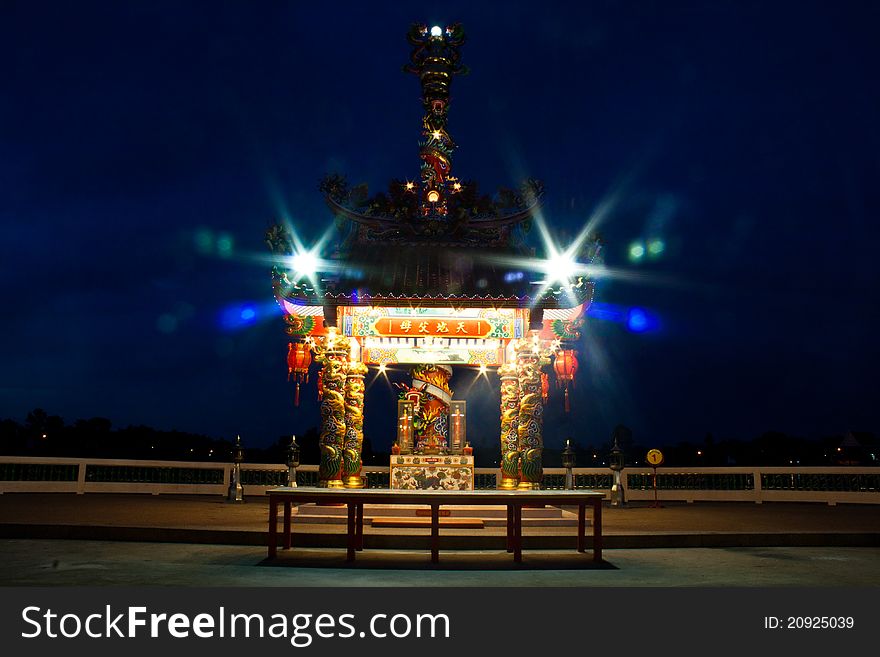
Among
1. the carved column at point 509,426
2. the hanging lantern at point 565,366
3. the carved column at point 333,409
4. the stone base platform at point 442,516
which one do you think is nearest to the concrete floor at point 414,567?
the stone base platform at point 442,516

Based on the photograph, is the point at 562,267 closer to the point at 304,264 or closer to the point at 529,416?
the point at 529,416

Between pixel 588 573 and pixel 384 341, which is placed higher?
pixel 384 341

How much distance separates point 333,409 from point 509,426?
343cm

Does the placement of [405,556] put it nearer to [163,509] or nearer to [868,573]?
[868,573]

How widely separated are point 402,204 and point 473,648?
11866 millimetres

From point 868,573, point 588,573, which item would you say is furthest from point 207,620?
point 868,573

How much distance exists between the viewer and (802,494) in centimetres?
2112

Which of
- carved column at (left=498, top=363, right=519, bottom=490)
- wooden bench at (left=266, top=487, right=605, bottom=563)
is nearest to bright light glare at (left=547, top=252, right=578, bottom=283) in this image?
carved column at (left=498, top=363, right=519, bottom=490)

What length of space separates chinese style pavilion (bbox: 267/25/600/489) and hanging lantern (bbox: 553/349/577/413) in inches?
1.2

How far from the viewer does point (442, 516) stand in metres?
13.0

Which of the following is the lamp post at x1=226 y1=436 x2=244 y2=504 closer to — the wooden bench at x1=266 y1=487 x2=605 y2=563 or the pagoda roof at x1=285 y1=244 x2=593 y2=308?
the pagoda roof at x1=285 y1=244 x2=593 y2=308

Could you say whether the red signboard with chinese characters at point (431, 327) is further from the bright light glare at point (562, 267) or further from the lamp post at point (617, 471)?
the lamp post at point (617, 471)

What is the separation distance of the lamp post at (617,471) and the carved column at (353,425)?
20.9ft

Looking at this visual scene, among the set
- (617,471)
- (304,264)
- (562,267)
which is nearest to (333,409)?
(304,264)
